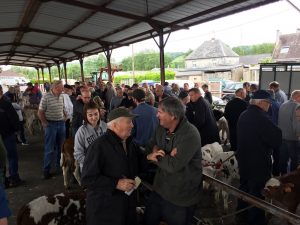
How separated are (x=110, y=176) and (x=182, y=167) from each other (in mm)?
654

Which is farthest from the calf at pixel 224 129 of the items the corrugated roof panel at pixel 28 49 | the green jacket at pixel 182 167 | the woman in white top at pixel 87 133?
the corrugated roof panel at pixel 28 49

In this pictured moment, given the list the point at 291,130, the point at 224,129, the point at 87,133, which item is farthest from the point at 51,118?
the point at 224,129

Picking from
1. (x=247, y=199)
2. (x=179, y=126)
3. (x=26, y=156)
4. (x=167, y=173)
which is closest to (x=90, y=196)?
(x=167, y=173)

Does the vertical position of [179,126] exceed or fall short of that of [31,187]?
it exceeds it

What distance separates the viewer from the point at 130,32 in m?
13.6

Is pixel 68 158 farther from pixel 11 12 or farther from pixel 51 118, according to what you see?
pixel 11 12

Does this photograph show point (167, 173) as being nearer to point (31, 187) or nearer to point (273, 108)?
point (31, 187)

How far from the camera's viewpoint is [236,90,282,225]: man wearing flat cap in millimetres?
4016

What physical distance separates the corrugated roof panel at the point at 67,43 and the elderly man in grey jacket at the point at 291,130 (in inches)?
547

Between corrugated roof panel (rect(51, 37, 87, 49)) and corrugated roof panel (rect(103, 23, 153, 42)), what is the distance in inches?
117

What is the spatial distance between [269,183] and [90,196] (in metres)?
2.73

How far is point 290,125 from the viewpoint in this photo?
632 cm

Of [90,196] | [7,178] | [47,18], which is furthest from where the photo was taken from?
[47,18]

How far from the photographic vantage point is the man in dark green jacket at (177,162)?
8.83 feet
